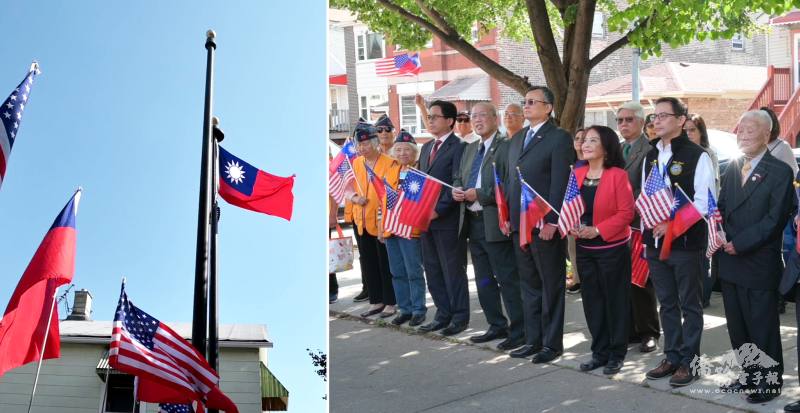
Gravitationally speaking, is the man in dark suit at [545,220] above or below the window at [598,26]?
below

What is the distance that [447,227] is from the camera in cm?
823

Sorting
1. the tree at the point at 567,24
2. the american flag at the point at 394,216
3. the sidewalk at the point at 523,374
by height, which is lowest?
the sidewalk at the point at 523,374

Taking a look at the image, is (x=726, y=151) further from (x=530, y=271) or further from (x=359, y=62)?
(x=359, y=62)

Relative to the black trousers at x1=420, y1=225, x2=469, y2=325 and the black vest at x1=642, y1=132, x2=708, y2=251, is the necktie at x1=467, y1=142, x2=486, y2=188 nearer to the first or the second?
the black trousers at x1=420, y1=225, x2=469, y2=325

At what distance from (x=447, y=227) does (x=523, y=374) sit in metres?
1.74

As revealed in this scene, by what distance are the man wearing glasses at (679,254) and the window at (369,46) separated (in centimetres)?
3037

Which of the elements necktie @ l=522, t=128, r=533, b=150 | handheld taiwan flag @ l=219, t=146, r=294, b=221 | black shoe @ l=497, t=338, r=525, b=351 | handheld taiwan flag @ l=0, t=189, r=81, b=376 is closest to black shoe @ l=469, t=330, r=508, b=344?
black shoe @ l=497, t=338, r=525, b=351

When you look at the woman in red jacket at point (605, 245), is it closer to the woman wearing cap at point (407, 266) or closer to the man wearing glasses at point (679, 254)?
the man wearing glasses at point (679, 254)

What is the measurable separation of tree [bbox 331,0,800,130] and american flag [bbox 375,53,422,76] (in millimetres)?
10491

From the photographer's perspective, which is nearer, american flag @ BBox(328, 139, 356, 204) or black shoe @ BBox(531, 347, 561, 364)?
black shoe @ BBox(531, 347, 561, 364)

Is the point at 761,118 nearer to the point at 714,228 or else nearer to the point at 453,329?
the point at 714,228

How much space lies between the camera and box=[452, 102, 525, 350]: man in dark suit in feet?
25.1

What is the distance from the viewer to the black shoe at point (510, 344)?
25.0 feet

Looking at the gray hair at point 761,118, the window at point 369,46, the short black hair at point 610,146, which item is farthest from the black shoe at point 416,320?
the window at point 369,46
